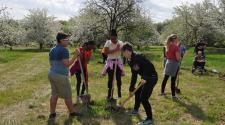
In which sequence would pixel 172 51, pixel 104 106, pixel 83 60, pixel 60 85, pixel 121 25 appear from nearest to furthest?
pixel 60 85, pixel 104 106, pixel 83 60, pixel 172 51, pixel 121 25

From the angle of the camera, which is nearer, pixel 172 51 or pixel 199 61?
pixel 172 51

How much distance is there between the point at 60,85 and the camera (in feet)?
31.3

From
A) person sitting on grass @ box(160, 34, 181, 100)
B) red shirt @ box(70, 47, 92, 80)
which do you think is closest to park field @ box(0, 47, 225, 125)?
person sitting on grass @ box(160, 34, 181, 100)

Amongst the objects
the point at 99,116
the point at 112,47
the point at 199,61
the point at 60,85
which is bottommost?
the point at 99,116

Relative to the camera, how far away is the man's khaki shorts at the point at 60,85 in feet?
31.1

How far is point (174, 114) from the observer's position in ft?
35.0

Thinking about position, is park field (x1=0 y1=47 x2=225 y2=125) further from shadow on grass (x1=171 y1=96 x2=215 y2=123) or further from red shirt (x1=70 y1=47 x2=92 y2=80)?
red shirt (x1=70 y1=47 x2=92 y2=80)

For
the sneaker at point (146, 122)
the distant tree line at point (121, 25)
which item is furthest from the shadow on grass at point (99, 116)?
the distant tree line at point (121, 25)

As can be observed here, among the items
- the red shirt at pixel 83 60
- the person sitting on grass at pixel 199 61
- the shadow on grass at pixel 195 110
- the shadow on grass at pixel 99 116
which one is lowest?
the shadow on grass at pixel 195 110

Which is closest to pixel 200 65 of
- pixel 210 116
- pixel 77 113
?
pixel 210 116

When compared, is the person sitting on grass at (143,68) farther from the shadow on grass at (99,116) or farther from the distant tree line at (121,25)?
the distant tree line at (121,25)

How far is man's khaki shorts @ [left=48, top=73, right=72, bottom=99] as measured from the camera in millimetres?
9469

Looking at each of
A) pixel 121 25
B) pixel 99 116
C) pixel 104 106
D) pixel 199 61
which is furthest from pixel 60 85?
pixel 121 25

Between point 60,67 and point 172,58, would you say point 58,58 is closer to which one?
point 60,67
